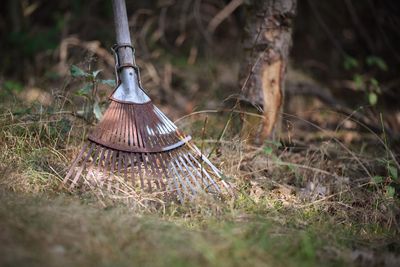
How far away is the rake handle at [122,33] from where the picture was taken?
2.27m

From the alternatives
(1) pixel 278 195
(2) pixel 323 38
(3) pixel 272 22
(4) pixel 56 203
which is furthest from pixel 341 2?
(4) pixel 56 203

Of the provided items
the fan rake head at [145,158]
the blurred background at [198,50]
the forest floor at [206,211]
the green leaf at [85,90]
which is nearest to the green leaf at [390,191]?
the forest floor at [206,211]

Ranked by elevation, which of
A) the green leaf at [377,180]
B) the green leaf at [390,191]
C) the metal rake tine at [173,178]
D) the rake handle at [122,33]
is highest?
the rake handle at [122,33]

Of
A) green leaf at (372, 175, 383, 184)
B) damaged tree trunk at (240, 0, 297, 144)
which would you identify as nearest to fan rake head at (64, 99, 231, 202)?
damaged tree trunk at (240, 0, 297, 144)

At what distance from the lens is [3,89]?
2918 millimetres

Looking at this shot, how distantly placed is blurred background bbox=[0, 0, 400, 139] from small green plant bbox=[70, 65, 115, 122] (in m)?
1.15

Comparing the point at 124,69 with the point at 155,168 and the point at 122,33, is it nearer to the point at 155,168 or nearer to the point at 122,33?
the point at 122,33

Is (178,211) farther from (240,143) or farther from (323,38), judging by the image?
(323,38)

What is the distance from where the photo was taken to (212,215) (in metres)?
1.81

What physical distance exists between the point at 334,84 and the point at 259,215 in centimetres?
343

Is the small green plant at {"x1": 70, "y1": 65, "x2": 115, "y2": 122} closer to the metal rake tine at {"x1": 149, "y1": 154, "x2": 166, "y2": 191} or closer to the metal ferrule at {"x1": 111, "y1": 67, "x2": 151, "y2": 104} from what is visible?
the metal ferrule at {"x1": 111, "y1": 67, "x2": 151, "y2": 104}

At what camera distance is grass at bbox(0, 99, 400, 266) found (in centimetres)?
138

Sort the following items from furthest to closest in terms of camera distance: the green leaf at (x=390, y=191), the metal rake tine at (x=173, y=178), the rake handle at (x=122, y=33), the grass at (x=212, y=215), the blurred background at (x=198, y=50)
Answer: the blurred background at (x=198, y=50) → the rake handle at (x=122, y=33) → the green leaf at (x=390, y=191) → the metal rake tine at (x=173, y=178) → the grass at (x=212, y=215)

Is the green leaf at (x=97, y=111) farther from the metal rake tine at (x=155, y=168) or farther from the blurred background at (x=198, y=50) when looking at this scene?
the blurred background at (x=198, y=50)
